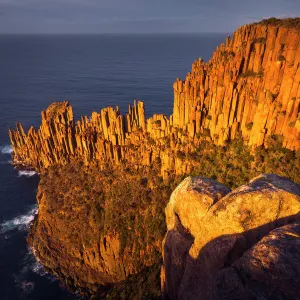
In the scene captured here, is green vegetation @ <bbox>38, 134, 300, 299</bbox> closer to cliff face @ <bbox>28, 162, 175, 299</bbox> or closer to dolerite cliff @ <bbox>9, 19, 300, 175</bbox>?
cliff face @ <bbox>28, 162, 175, 299</bbox>

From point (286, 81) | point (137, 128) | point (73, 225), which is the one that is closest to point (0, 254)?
point (73, 225)

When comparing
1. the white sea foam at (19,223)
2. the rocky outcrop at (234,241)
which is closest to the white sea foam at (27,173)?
the white sea foam at (19,223)

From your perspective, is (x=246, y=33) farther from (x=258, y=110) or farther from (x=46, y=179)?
(x=46, y=179)

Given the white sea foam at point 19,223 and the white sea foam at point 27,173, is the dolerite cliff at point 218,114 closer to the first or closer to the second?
the white sea foam at point 19,223

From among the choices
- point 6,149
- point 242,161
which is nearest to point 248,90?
→ point 242,161

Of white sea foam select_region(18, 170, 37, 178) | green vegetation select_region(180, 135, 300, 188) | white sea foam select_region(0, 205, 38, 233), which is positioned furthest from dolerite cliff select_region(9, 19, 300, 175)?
white sea foam select_region(18, 170, 37, 178)

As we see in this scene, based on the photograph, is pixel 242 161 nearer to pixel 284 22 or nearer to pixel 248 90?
pixel 248 90
